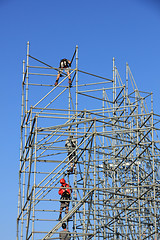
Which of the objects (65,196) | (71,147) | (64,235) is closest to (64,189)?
(65,196)

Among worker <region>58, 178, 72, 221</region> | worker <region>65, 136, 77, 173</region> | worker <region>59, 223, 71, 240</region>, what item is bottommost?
worker <region>59, 223, 71, 240</region>

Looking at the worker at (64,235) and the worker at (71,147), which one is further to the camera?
the worker at (71,147)

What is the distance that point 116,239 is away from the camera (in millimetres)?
30719

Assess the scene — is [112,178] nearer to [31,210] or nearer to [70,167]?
[70,167]

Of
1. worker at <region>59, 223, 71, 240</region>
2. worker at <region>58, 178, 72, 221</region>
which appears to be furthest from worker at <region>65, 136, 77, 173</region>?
worker at <region>59, 223, 71, 240</region>

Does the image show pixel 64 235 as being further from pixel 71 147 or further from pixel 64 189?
pixel 71 147

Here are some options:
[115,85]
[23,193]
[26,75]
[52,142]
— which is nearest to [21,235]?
[23,193]

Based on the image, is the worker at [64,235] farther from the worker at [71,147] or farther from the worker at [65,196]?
the worker at [71,147]

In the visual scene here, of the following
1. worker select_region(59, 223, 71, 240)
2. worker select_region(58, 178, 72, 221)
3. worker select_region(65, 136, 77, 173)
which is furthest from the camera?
worker select_region(65, 136, 77, 173)

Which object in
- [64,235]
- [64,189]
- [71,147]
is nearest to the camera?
[64,235]

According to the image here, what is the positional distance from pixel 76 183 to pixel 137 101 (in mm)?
7693

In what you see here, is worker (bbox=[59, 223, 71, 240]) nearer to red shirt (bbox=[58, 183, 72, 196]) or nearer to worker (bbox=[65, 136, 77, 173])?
red shirt (bbox=[58, 183, 72, 196])

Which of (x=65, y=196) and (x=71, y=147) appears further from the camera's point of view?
(x=71, y=147)

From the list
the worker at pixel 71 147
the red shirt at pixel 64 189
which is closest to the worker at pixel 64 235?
the red shirt at pixel 64 189
